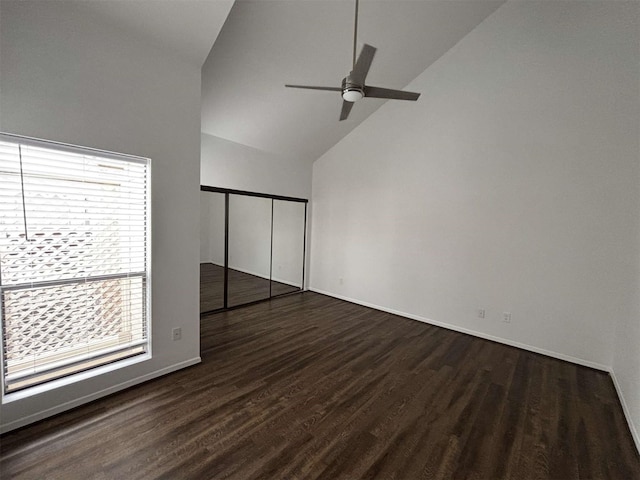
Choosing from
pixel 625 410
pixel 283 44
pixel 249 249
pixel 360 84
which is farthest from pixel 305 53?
pixel 625 410

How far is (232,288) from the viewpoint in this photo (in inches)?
Result: 190

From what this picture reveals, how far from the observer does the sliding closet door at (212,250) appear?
14.1 ft

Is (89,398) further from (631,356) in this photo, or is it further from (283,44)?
(631,356)

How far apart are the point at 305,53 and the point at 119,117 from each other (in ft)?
7.20

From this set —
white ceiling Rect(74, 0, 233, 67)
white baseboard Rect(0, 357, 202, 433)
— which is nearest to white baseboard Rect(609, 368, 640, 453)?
white baseboard Rect(0, 357, 202, 433)

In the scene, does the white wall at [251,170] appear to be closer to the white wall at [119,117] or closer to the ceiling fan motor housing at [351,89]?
the white wall at [119,117]

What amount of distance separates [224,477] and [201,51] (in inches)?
127

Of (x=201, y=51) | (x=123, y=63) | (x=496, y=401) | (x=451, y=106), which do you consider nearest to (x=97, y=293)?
(x=123, y=63)

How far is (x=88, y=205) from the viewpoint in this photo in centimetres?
209

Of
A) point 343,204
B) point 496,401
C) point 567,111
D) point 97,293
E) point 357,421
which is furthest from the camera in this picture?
point 343,204

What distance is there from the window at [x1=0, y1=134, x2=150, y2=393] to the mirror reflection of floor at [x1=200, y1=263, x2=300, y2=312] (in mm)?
1947

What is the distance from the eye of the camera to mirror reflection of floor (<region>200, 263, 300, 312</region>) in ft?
14.6

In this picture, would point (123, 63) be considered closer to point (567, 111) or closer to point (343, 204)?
point (343, 204)

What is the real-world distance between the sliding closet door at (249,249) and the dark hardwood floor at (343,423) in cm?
172
